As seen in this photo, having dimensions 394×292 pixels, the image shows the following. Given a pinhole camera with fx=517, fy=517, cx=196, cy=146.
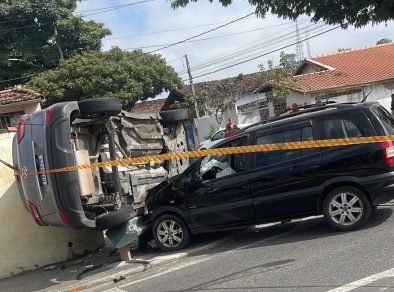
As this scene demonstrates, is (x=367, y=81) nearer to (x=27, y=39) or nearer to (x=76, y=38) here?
(x=76, y=38)

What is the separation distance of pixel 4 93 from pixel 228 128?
947 cm

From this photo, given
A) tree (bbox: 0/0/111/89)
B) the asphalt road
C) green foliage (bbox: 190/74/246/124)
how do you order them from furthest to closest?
1. green foliage (bbox: 190/74/246/124)
2. tree (bbox: 0/0/111/89)
3. the asphalt road

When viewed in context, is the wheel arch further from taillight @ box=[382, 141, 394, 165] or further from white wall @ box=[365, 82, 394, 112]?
white wall @ box=[365, 82, 394, 112]

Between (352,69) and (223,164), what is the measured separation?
2625 cm

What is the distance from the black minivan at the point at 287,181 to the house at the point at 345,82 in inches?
838

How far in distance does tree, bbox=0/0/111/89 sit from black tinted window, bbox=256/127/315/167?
25.2 m

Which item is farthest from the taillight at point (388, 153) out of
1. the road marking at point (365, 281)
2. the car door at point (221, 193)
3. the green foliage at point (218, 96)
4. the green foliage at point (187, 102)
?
the green foliage at point (187, 102)

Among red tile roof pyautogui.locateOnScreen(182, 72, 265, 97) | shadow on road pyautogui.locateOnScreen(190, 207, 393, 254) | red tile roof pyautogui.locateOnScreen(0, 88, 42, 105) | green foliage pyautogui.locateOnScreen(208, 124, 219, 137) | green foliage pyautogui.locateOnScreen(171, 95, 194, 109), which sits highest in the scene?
red tile roof pyautogui.locateOnScreen(182, 72, 265, 97)

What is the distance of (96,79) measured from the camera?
27859 millimetres

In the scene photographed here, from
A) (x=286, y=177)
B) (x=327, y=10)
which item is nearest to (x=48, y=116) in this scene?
(x=286, y=177)

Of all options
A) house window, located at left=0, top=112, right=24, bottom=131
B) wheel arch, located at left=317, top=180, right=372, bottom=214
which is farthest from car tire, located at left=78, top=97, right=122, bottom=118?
house window, located at left=0, top=112, right=24, bottom=131

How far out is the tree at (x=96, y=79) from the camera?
27781 mm

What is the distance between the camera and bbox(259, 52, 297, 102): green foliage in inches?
1154

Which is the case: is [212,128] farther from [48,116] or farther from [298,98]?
[48,116]
